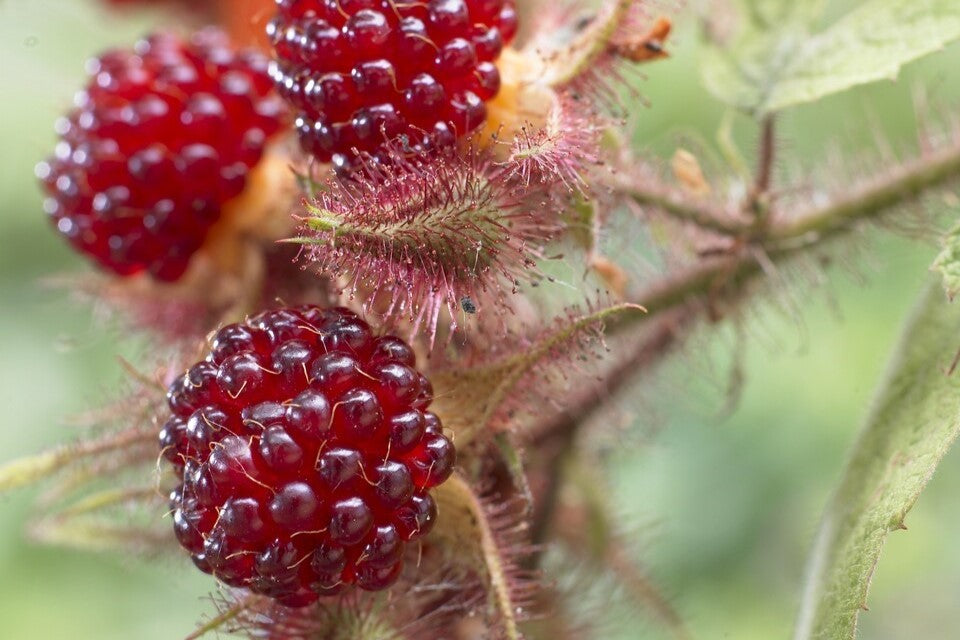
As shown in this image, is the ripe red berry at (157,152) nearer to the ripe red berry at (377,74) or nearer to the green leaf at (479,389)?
the ripe red berry at (377,74)

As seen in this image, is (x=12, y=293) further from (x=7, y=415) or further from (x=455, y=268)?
(x=455, y=268)

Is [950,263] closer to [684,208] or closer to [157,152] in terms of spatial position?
[684,208]

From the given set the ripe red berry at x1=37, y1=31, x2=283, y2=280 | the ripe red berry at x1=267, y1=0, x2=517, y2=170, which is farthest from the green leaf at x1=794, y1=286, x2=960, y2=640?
the ripe red berry at x1=37, y1=31, x2=283, y2=280

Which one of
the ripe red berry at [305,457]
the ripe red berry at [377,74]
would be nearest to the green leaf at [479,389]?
the ripe red berry at [305,457]

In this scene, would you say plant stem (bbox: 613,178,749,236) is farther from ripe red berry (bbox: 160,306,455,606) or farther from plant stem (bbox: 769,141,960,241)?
ripe red berry (bbox: 160,306,455,606)

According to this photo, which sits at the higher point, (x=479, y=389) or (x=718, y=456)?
(x=718, y=456)

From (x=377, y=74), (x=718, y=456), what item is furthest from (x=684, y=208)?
(x=718, y=456)

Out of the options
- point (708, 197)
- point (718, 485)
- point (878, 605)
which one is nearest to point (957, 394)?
point (708, 197)
